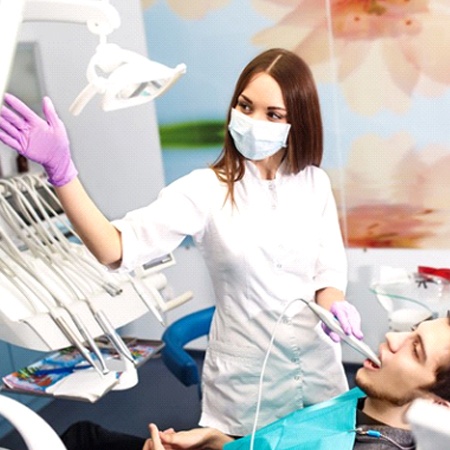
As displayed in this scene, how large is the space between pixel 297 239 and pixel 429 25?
4.50ft

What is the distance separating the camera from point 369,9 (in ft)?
8.72

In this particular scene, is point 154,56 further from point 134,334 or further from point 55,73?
point 134,334

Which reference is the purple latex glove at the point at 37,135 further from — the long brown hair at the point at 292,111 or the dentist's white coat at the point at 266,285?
the long brown hair at the point at 292,111

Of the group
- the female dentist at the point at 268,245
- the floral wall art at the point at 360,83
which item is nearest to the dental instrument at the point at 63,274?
the female dentist at the point at 268,245

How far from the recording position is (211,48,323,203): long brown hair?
1.61 meters

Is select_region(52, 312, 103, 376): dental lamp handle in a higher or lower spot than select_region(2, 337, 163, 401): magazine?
higher

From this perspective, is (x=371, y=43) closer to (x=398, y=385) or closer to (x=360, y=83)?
(x=360, y=83)

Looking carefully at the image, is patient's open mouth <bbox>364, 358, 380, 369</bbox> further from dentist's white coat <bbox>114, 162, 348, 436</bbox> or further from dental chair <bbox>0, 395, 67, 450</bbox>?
dental chair <bbox>0, 395, 67, 450</bbox>

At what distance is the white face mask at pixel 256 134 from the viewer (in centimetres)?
161

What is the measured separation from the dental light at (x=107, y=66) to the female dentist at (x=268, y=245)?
315 mm

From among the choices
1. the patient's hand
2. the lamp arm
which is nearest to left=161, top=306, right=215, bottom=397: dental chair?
the patient's hand

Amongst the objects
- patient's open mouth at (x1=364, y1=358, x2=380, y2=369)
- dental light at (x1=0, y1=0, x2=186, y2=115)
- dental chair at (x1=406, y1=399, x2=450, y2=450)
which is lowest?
patient's open mouth at (x1=364, y1=358, x2=380, y2=369)

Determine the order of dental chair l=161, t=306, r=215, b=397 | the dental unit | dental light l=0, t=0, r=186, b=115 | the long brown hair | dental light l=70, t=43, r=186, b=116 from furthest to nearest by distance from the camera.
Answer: dental chair l=161, t=306, r=215, b=397 → the long brown hair → the dental unit → dental light l=70, t=43, r=186, b=116 → dental light l=0, t=0, r=186, b=115

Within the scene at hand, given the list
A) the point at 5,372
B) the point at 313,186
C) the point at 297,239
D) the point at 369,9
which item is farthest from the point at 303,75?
the point at 5,372
